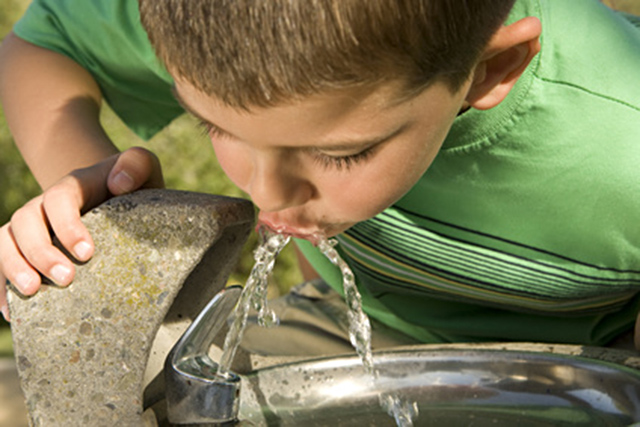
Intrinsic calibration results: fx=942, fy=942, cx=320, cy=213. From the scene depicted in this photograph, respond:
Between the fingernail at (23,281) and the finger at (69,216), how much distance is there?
0.04m

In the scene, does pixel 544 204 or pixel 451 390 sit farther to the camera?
pixel 544 204

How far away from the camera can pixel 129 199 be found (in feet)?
2.62

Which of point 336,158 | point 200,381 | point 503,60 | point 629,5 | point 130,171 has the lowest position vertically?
point 200,381

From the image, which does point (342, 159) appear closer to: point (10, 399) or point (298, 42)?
point (298, 42)

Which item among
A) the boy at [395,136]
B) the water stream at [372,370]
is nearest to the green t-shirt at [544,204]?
the boy at [395,136]

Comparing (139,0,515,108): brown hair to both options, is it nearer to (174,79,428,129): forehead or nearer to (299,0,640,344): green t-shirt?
(174,79,428,129): forehead

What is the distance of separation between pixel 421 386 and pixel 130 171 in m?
0.35

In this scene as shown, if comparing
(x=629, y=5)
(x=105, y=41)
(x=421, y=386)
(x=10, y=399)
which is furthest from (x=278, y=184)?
(x=629, y=5)

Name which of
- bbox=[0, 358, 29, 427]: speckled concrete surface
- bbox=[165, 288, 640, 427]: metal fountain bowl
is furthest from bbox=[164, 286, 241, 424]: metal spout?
bbox=[0, 358, 29, 427]: speckled concrete surface

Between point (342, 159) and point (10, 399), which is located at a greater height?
point (342, 159)

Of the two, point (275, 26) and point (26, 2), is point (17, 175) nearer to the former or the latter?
point (26, 2)

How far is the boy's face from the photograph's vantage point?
0.71m

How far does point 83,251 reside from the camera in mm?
782

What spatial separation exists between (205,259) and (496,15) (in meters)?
0.34
